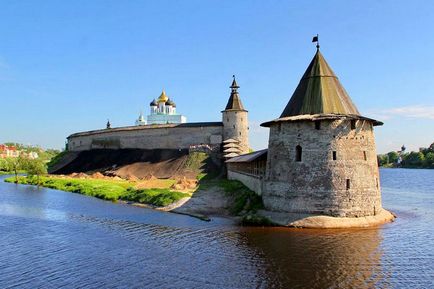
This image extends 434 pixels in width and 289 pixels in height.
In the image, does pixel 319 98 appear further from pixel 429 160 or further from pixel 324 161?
pixel 429 160

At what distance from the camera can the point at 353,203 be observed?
2056 cm

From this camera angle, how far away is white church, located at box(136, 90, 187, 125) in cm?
7806

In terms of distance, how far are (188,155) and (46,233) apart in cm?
2970

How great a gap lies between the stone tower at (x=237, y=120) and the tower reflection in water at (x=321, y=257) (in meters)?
27.5

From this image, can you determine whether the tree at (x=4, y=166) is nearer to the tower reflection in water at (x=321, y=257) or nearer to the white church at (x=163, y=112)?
the white church at (x=163, y=112)

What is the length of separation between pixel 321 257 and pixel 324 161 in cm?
672

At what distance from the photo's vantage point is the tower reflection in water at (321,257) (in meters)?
12.6

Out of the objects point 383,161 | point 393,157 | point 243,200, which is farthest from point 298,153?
point 393,157

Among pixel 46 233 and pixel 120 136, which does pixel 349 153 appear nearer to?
pixel 46 233

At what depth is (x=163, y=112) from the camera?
79.6 meters

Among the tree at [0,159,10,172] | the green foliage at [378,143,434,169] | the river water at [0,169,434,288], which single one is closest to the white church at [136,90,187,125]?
the tree at [0,159,10,172]

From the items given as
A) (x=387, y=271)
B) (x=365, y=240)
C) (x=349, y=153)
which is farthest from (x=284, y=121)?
(x=387, y=271)

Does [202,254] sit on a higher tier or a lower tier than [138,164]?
lower

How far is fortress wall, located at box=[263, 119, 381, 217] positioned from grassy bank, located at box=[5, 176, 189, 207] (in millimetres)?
9631
